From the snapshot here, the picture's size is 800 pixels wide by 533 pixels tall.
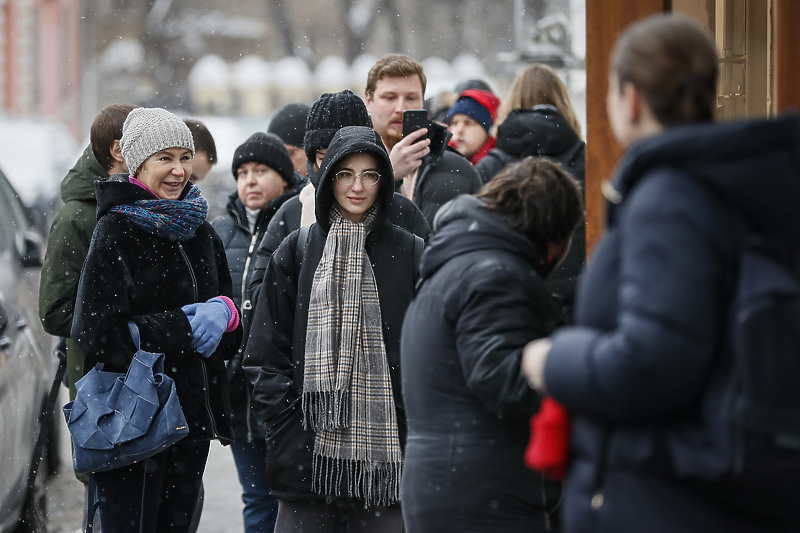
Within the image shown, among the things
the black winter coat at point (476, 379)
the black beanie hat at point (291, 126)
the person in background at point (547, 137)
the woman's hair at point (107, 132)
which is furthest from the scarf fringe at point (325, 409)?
the black beanie hat at point (291, 126)

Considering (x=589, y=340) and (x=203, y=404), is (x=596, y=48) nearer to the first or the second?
(x=589, y=340)

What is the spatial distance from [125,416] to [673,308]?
244 cm

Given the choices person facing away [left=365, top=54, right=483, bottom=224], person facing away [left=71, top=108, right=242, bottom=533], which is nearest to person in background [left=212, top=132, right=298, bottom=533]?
person facing away [left=365, top=54, right=483, bottom=224]

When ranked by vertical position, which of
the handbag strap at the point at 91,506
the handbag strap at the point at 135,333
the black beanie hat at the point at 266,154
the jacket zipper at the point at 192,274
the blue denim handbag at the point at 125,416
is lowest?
the handbag strap at the point at 91,506

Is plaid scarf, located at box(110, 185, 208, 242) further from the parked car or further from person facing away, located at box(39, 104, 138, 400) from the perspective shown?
the parked car

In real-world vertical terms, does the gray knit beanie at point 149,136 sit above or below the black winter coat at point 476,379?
above

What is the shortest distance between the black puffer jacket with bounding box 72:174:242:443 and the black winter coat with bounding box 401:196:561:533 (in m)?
1.40

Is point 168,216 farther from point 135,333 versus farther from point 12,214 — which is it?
point 12,214

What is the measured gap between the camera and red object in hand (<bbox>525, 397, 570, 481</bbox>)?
6.31 ft

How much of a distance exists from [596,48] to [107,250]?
188 centimetres

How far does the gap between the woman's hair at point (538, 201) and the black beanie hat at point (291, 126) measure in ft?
10.9

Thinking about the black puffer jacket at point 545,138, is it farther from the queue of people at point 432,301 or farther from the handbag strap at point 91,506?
the handbag strap at point 91,506

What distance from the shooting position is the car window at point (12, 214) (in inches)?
223

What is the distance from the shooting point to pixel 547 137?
16.1 ft
